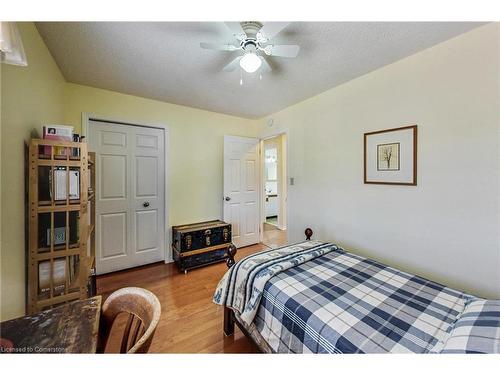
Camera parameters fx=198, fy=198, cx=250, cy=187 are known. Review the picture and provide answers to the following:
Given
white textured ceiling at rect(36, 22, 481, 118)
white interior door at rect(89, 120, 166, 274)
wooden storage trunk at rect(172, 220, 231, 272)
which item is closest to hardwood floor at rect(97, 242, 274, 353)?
wooden storage trunk at rect(172, 220, 231, 272)

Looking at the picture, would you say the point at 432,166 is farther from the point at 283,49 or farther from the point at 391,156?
the point at 283,49

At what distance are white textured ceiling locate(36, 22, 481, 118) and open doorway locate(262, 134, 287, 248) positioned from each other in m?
1.40

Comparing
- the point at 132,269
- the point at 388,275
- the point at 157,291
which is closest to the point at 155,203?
the point at 132,269

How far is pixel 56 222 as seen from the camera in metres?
1.43

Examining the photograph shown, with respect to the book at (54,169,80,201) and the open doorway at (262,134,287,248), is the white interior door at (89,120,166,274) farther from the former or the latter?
the open doorway at (262,134,287,248)

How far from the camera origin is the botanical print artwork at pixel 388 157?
1889 mm

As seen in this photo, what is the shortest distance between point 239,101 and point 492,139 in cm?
252

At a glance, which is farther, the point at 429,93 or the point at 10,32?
the point at 429,93

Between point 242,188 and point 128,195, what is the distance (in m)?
1.77

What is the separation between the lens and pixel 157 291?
225 cm

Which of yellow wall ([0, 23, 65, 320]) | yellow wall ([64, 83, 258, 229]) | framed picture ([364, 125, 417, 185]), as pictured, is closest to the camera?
yellow wall ([0, 23, 65, 320])

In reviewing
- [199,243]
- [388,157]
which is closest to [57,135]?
[199,243]

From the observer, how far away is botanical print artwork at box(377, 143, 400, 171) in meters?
1.89
